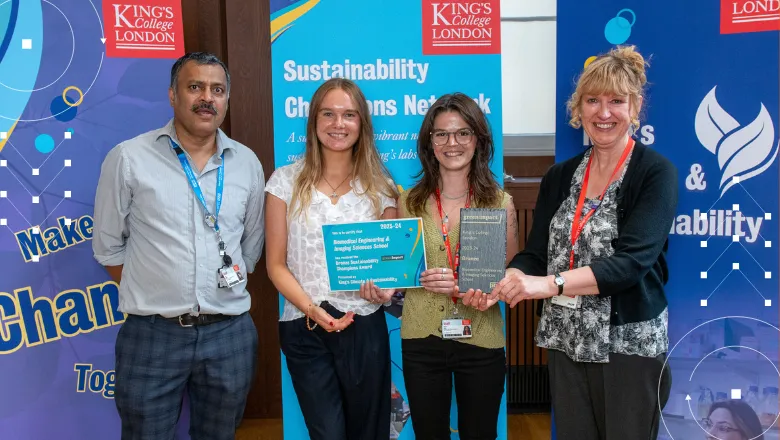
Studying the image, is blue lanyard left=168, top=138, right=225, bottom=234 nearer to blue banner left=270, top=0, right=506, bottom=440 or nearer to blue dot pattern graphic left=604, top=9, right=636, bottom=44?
blue banner left=270, top=0, right=506, bottom=440

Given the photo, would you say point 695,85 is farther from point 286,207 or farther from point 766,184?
point 286,207

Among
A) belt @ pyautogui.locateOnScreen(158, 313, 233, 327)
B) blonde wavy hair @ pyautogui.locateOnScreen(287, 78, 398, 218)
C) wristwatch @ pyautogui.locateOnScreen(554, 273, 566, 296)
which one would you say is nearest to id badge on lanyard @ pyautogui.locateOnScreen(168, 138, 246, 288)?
belt @ pyautogui.locateOnScreen(158, 313, 233, 327)

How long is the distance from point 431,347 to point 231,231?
3.04 ft

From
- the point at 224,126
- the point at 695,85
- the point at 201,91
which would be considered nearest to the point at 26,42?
the point at 201,91

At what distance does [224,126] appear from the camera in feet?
11.9

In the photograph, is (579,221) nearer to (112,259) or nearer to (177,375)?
(177,375)

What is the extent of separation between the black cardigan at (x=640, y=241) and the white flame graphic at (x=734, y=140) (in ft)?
1.95

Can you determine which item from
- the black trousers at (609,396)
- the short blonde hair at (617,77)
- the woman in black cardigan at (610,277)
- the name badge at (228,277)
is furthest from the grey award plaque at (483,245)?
the name badge at (228,277)

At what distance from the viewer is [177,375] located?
2.21 m

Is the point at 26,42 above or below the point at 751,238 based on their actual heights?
above

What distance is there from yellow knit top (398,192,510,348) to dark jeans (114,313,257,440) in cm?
72

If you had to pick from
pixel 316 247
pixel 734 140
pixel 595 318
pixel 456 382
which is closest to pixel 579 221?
pixel 595 318

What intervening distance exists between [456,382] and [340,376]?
1.49ft

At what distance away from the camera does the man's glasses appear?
219 centimetres
